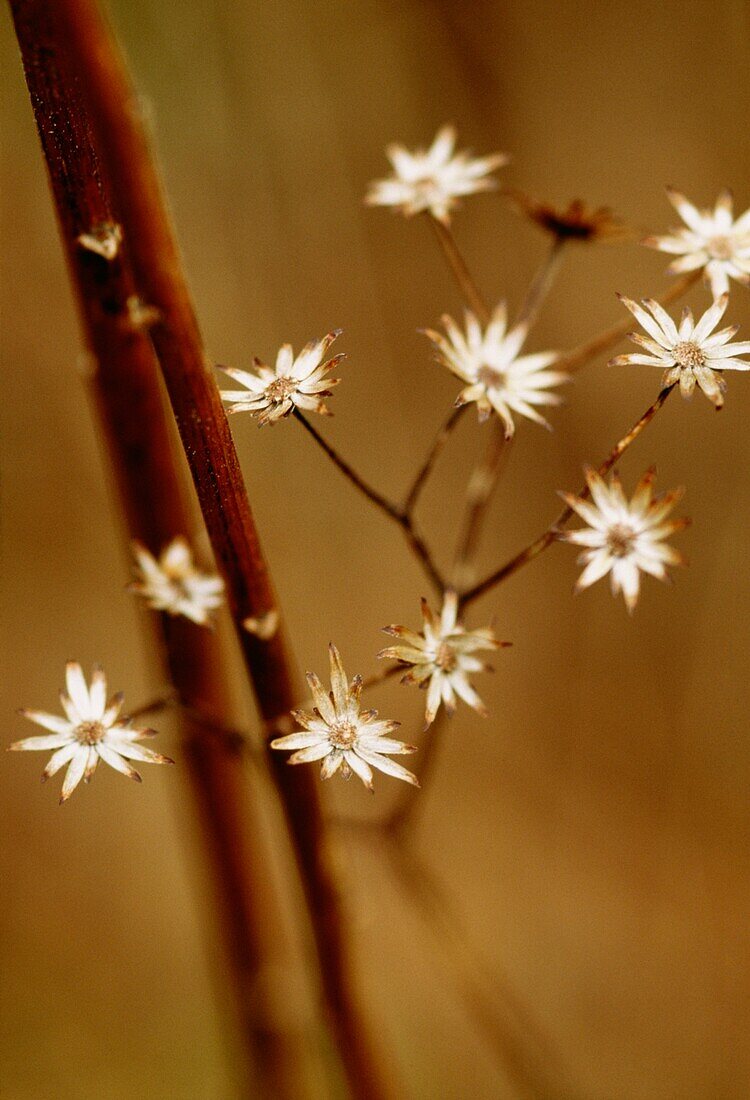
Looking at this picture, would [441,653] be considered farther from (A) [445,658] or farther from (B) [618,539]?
(B) [618,539]

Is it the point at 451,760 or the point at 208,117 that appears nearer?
the point at 208,117

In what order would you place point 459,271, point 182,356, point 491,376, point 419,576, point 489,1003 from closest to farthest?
1. point 182,356
2. point 491,376
3. point 459,271
4. point 489,1003
5. point 419,576

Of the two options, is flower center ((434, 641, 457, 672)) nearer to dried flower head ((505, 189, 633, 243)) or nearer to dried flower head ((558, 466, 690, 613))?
dried flower head ((558, 466, 690, 613))

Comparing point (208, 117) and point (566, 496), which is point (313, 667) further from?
point (566, 496)

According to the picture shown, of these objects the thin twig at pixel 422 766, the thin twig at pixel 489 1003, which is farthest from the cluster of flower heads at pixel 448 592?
the thin twig at pixel 489 1003

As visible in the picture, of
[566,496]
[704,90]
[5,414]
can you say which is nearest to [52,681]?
[5,414]

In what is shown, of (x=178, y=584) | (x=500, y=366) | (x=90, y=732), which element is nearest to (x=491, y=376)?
(x=500, y=366)

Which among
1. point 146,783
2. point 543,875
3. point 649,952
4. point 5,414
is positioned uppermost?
point 5,414

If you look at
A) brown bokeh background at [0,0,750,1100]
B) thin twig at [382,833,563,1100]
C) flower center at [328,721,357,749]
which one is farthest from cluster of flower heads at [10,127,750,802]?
brown bokeh background at [0,0,750,1100]
